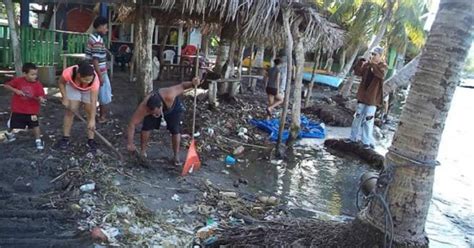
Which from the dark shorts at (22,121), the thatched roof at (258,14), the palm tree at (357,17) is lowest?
the dark shorts at (22,121)

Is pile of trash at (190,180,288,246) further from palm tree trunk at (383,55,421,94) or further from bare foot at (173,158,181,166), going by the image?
palm tree trunk at (383,55,421,94)

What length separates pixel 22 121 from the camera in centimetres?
605

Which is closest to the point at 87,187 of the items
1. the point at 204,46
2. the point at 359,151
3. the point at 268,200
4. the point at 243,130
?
the point at 268,200

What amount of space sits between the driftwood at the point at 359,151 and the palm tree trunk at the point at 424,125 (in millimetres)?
4630

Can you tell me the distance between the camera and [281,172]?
24.4 ft

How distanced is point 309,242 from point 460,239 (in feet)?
8.95

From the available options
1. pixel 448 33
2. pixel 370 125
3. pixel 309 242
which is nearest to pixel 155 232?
pixel 309 242

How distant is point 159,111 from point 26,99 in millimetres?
1736

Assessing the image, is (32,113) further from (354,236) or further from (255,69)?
(255,69)

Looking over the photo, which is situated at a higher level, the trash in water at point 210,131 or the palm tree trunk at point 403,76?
the palm tree trunk at point 403,76

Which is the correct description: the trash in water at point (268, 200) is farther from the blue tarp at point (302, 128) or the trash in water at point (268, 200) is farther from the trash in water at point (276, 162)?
the blue tarp at point (302, 128)

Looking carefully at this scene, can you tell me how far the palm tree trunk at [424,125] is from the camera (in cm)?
344

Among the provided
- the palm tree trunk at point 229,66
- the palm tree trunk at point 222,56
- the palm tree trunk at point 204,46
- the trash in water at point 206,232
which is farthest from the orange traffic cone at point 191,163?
the palm tree trunk at point 204,46

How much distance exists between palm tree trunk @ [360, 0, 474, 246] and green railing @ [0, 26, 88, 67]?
10.2m
